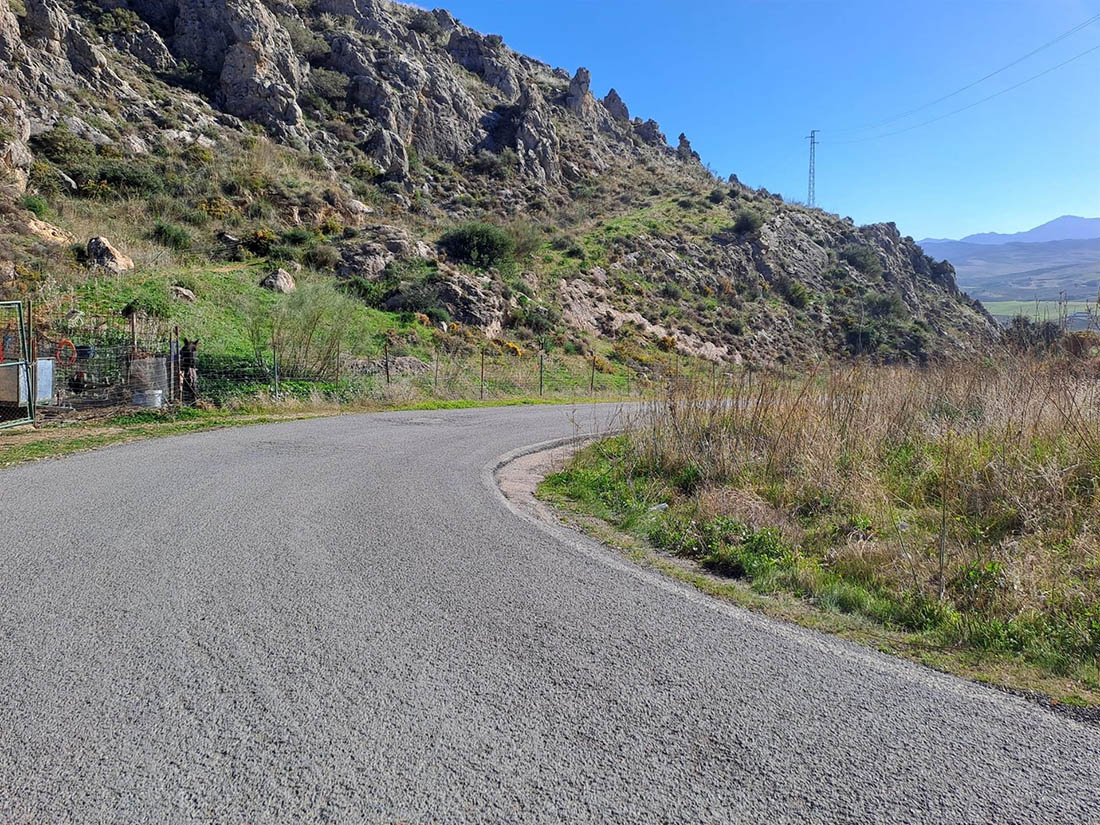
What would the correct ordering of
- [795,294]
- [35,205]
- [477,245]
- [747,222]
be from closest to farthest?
[35,205] < [477,245] < [795,294] < [747,222]

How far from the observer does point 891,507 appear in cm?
579

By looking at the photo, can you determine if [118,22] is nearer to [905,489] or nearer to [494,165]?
[494,165]

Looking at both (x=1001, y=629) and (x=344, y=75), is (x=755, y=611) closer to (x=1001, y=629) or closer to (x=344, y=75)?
(x=1001, y=629)

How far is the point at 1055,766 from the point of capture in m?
2.46

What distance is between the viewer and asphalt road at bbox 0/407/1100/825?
2223 mm

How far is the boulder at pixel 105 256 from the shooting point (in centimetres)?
2256

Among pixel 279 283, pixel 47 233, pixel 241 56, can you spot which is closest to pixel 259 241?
pixel 279 283

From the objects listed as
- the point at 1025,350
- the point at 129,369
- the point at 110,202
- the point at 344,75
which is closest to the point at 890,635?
the point at 1025,350

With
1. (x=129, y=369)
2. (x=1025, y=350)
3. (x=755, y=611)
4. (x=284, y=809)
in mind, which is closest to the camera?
(x=284, y=809)

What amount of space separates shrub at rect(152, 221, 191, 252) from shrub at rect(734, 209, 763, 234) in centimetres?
3792

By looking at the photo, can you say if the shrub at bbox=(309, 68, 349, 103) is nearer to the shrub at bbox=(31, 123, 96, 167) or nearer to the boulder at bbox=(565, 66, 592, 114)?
the shrub at bbox=(31, 123, 96, 167)

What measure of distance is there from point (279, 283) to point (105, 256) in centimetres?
575

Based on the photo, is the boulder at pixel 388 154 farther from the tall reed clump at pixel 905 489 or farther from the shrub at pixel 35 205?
the tall reed clump at pixel 905 489

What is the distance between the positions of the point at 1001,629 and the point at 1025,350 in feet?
20.5
